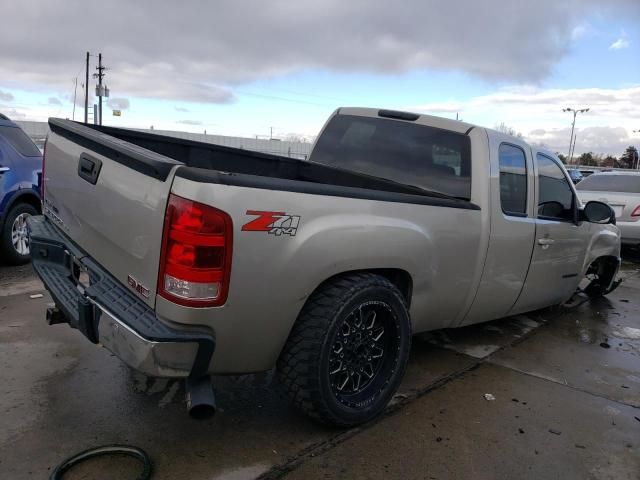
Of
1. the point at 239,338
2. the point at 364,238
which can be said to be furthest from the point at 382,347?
the point at 239,338

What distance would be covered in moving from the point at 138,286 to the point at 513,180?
299 centimetres

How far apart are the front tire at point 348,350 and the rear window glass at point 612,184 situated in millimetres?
8350

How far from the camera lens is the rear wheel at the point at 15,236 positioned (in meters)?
6.27

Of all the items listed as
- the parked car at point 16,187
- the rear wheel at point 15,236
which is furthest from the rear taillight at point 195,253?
the rear wheel at point 15,236

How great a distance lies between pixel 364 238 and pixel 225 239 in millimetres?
854

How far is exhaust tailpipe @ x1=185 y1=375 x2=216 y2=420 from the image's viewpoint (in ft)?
7.91

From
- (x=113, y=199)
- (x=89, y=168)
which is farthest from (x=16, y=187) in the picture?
(x=113, y=199)

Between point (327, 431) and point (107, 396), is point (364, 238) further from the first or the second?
point (107, 396)

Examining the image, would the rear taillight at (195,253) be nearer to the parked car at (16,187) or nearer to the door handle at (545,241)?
the door handle at (545,241)

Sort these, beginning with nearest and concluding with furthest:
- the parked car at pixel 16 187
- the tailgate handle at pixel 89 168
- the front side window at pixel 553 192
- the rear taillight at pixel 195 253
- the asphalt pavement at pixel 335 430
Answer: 1. the rear taillight at pixel 195 253
2. the asphalt pavement at pixel 335 430
3. the tailgate handle at pixel 89 168
4. the front side window at pixel 553 192
5. the parked car at pixel 16 187

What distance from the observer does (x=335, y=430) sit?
3.06m

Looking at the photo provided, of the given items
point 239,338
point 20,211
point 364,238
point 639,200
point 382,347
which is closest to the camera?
point 239,338

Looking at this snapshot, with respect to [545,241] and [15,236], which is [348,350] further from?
[15,236]

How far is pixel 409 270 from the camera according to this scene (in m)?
3.27
